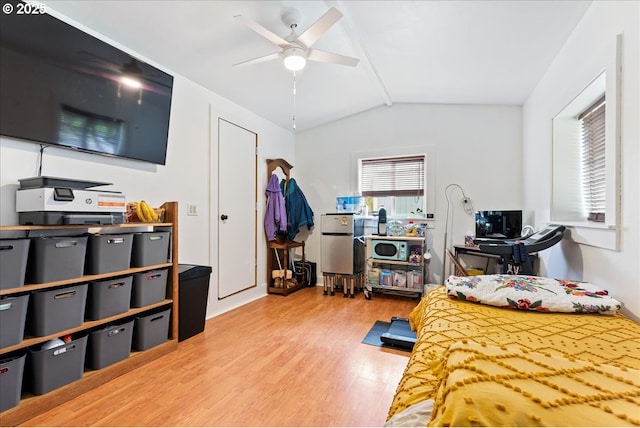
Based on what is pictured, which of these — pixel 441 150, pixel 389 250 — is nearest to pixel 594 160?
pixel 441 150

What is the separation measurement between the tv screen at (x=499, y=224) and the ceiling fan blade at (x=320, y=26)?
275 cm

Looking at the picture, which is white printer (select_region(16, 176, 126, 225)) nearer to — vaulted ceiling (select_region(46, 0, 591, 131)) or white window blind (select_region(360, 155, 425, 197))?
vaulted ceiling (select_region(46, 0, 591, 131))

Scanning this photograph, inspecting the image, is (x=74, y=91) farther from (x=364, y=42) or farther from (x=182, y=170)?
(x=364, y=42)

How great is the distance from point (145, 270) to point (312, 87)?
257cm

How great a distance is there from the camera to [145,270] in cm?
218

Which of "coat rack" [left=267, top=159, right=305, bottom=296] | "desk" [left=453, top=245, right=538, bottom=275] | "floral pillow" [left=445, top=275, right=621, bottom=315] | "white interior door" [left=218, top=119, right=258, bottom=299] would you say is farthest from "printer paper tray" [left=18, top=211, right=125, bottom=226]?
"desk" [left=453, top=245, right=538, bottom=275]

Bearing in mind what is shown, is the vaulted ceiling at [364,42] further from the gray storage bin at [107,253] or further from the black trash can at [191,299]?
the black trash can at [191,299]

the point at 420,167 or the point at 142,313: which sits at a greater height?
the point at 420,167

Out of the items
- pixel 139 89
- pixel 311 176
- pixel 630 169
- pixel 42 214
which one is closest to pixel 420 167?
pixel 311 176

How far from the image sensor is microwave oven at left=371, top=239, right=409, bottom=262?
369cm

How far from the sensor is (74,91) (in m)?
1.93

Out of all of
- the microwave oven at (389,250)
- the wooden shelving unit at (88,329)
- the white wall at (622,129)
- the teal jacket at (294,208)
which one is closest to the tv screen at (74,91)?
the wooden shelving unit at (88,329)

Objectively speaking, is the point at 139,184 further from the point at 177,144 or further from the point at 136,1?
the point at 136,1

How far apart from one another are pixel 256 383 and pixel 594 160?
2.88 meters
